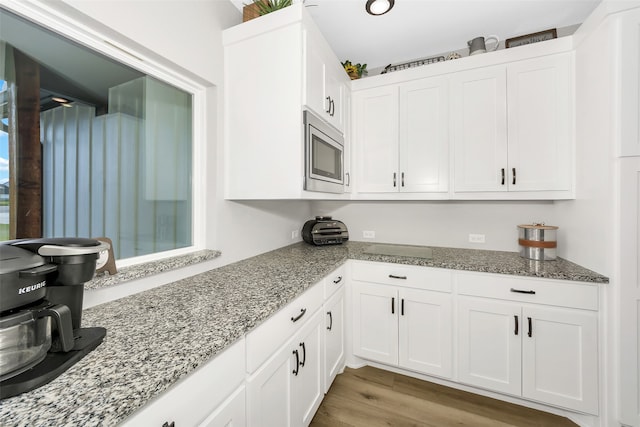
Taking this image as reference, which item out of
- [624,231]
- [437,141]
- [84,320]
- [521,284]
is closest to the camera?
[84,320]

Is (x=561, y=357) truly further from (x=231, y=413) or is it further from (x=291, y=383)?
(x=231, y=413)

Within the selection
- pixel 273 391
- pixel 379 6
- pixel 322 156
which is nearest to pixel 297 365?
pixel 273 391

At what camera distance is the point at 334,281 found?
169 cm

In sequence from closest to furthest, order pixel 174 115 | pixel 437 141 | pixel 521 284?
pixel 174 115, pixel 521 284, pixel 437 141

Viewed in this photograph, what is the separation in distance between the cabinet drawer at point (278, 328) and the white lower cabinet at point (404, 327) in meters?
0.63

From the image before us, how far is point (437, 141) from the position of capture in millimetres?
1992

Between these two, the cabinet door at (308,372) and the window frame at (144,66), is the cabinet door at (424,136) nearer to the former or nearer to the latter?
the cabinet door at (308,372)

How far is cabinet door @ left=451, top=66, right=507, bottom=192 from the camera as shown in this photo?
6.01ft

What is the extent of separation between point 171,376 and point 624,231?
2.00 metres

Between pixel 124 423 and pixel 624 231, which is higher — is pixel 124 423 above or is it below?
below

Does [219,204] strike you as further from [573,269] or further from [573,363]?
[573,363]

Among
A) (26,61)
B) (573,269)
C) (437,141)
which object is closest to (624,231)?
(573,269)

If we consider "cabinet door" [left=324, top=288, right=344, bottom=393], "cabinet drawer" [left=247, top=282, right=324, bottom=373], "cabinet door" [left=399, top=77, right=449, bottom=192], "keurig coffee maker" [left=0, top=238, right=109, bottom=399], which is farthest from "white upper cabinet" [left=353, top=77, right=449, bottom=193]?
"keurig coffee maker" [left=0, top=238, right=109, bottom=399]

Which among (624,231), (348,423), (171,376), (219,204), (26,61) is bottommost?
(348,423)
